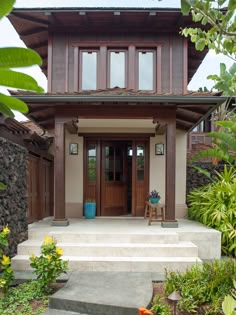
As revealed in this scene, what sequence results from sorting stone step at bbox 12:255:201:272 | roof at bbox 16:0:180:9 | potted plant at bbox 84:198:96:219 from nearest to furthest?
stone step at bbox 12:255:201:272 < roof at bbox 16:0:180:9 < potted plant at bbox 84:198:96:219

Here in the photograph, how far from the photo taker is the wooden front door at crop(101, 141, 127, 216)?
32.8 feet

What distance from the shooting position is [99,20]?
9.68 m

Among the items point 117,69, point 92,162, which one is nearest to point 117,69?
point 117,69

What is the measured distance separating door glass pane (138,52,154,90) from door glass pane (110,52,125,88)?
0.55m

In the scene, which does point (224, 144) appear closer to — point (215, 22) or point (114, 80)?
point (114, 80)

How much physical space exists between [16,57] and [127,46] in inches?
340

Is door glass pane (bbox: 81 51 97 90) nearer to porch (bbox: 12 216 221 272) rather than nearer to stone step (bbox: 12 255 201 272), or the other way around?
porch (bbox: 12 216 221 272)

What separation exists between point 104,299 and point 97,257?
6.00ft

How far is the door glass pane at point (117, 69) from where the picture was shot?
10.1 meters

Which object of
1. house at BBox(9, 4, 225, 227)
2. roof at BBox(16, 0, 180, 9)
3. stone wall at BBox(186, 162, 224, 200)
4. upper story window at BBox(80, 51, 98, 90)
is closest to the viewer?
roof at BBox(16, 0, 180, 9)

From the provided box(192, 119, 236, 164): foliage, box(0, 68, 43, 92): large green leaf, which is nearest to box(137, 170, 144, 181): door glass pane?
box(192, 119, 236, 164): foliage

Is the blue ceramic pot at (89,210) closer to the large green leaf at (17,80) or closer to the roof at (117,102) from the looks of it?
the roof at (117,102)

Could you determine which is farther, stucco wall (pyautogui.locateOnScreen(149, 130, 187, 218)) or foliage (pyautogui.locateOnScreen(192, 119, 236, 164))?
stucco wall (pyautogui.locateOnScreen(149, 130, 187, 218))

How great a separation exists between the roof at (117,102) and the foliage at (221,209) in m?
2.06
